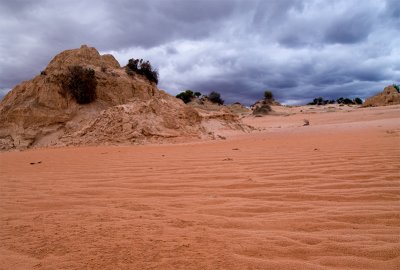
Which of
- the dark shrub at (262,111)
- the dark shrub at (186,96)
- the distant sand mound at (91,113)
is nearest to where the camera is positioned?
the distant sand mound at (91,113)

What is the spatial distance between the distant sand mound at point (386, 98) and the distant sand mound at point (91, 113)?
47.2ft

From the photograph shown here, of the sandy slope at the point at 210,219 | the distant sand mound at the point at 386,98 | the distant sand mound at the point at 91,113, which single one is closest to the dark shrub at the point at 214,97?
the distant sand mound at the point at 386,98

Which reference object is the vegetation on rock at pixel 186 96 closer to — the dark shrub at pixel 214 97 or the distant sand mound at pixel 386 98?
the dark shrub at pixel 214 97

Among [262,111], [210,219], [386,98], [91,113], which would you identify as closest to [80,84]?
[91,113]

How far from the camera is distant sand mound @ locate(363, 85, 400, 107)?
21.7m

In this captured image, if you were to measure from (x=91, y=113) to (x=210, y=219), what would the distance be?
38.4 ft

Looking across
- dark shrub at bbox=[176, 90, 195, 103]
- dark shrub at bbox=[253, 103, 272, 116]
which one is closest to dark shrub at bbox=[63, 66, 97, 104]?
dark shrub at bbox=[253, 103, 272, 116]

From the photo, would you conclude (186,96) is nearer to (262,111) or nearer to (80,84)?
Result: (262,111)

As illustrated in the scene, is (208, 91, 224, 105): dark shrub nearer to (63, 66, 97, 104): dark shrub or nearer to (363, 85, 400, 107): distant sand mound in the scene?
(363, 85, 400, 107): distant sand mound

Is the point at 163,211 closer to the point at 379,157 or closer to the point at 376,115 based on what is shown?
the point at 379,157

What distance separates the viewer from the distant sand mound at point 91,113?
34.9 ft

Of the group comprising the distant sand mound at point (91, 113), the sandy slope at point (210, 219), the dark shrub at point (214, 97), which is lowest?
the sandy slope at point (210, 219)

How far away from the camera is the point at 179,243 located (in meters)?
1.94

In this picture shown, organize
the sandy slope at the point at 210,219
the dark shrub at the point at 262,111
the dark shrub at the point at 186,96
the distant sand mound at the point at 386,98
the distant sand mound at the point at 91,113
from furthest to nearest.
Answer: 1. the dark shrub at the point at 186,96
2. the dark shrub at the point at 262,111
3. the distant sand mound at the point at 386,98
4. the distant sand mound at the point at 91,113
5. the sandy slope at the point at 210,219
